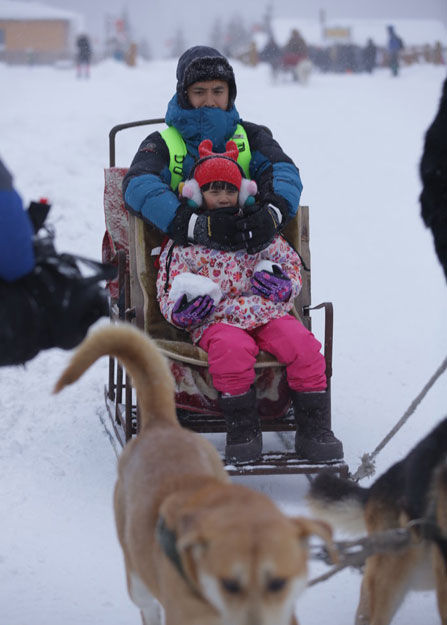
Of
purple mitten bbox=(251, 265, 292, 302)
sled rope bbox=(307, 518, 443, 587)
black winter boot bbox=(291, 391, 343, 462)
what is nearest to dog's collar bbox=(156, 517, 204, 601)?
sled rope bbox=(307, 518, 443, 587)

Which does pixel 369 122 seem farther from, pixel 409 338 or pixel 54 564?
pixel 54 564

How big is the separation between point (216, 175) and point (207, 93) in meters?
0.67

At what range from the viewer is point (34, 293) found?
7.99ft

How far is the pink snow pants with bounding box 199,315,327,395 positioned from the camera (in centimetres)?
400

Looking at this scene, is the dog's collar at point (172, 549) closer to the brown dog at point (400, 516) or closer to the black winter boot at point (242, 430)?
the brown dog at point (400, 516)

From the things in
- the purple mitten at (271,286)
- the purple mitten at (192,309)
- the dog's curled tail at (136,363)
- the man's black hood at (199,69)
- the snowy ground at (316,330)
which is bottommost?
the snowy ground at (316,330)

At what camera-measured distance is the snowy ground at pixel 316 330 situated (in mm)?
3404

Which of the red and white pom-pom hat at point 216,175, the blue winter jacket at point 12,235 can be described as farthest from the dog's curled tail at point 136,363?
the red and white pom-pom hat at point 216,175

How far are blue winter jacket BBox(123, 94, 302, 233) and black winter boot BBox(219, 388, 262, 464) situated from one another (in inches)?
41.8

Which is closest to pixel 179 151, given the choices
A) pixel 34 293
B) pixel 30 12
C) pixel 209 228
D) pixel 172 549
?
pixel 209 228

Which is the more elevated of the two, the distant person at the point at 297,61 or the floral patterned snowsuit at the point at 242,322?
the distant person at the point at 297,61

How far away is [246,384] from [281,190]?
4.02ft

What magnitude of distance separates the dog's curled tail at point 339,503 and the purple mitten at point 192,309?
1.44 m

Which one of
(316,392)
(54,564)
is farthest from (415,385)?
(54,564)
